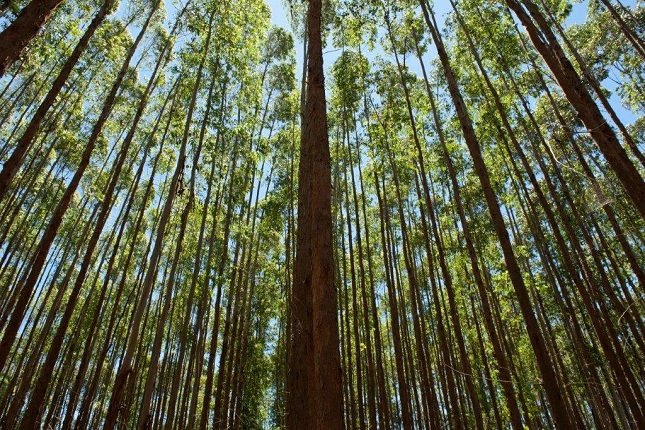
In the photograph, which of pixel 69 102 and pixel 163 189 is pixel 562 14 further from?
pixel 69 102

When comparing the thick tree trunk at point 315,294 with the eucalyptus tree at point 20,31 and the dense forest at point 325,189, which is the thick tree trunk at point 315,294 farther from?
the eucalyptus tree at point 20,31

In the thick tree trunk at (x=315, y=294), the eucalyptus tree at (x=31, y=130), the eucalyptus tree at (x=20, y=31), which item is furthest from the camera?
the eucalyptus tree at (x=31, y=130)

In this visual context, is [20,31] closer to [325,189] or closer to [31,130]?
[31,130]

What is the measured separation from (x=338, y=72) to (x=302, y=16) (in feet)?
8.60

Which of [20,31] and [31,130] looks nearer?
[20,31]

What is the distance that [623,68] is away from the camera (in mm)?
11859

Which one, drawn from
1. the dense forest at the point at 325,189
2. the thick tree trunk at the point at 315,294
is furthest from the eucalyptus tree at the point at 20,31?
the thick tree trunk at the point at 315,294

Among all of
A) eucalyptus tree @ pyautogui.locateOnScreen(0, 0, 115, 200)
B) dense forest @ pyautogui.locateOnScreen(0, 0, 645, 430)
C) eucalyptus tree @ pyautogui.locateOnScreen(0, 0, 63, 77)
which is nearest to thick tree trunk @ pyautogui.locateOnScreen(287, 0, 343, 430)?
dense forest @ pyautogui.locateOnScreen(0, 0, 645, 430)

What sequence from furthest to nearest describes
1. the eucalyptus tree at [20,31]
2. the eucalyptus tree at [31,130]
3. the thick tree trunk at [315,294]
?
the eucalyptus tree at [31,130]
the eucalyptus tree at [20,31]
the thick tree trunk at [315,294]

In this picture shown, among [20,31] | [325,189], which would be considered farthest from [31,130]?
[325,189]

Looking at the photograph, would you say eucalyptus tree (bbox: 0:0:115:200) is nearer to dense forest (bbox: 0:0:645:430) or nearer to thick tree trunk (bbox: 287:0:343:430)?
dense forest (bbox: 0:0:645:430)

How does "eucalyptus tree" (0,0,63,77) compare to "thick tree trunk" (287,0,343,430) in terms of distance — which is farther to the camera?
"eucalyptus tree" (0,0,63,77)

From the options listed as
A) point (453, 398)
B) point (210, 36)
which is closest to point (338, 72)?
point (210, 36)

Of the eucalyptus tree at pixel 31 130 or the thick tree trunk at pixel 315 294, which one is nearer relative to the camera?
the thick tree trunk at pixel 315 294
